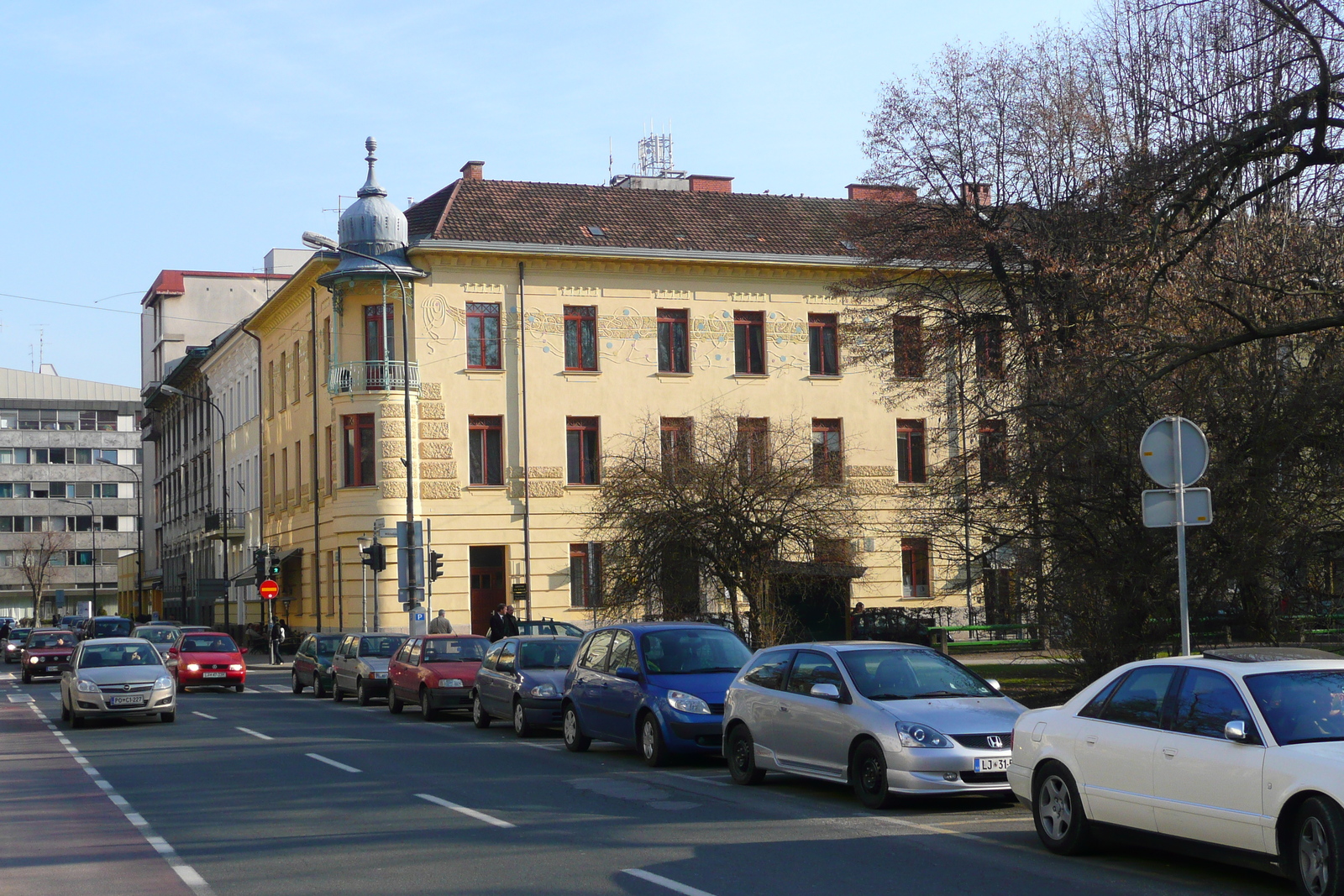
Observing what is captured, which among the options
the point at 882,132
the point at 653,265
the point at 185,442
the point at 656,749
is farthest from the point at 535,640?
the point at 185,442

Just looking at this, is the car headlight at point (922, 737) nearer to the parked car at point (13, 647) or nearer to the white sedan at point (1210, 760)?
the white sedan at point (1210, 760)

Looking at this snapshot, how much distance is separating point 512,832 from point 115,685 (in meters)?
14.7

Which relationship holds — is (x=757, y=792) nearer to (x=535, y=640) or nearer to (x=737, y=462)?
(x=535, y=640)

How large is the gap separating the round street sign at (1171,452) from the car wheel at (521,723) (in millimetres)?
10702

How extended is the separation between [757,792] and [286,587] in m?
44.3

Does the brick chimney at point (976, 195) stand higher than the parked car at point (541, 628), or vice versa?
the brick chimney at point (976, 195)

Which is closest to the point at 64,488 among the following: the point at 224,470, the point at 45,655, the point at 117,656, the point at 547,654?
the point at 224,470

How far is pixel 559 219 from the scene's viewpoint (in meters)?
49.1

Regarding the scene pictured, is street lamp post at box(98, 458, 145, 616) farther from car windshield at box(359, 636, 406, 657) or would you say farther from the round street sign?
the round street sign

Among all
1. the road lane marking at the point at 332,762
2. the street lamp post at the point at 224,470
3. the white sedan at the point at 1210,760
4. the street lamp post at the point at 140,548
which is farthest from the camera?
the street lamp post at the point at 140,548

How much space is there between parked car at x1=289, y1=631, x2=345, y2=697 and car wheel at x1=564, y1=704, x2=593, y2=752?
46.4 feet

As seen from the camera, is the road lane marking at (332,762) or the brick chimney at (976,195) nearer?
the road lane marking at (332,762)

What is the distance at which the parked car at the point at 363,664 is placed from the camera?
96.3 ft

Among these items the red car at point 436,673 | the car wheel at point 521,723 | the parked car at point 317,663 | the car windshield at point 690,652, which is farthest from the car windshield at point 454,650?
the car windshield at point 690,652
